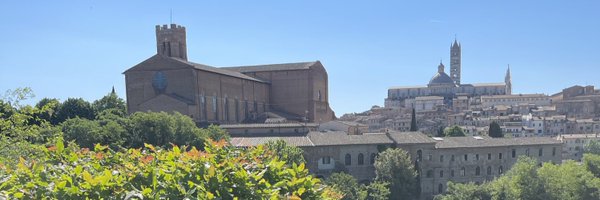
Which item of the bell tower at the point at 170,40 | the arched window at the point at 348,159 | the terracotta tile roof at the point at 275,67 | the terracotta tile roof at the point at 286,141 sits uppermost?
the bell tower at the point at 170,40

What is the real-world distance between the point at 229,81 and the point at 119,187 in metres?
→ 38.3

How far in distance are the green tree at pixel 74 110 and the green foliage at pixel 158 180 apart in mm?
38130

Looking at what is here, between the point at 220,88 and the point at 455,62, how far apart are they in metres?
96.0

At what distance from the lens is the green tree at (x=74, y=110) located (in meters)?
37.5

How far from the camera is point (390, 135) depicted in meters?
31.0

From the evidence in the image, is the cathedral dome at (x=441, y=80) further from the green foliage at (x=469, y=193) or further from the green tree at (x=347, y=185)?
the green tree at (x=347, y=185)

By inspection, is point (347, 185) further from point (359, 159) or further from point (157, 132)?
point (157, 132)

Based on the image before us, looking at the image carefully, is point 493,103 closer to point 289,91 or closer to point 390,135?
point 289,91

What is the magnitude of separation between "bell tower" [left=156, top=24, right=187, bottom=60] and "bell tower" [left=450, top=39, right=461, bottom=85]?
94689mm

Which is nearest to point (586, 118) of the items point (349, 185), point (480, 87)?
point (480, 87)

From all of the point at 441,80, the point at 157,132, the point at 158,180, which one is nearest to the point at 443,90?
the point at 441,80

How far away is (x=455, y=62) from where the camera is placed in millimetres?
118375

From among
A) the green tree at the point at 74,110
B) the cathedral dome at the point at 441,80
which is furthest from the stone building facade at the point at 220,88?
the cathedral dome at the point at 441,80

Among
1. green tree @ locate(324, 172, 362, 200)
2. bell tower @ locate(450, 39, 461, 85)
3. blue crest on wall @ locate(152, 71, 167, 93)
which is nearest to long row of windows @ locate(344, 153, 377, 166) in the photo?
green tree @ locate(324, 172, 362, 200)
